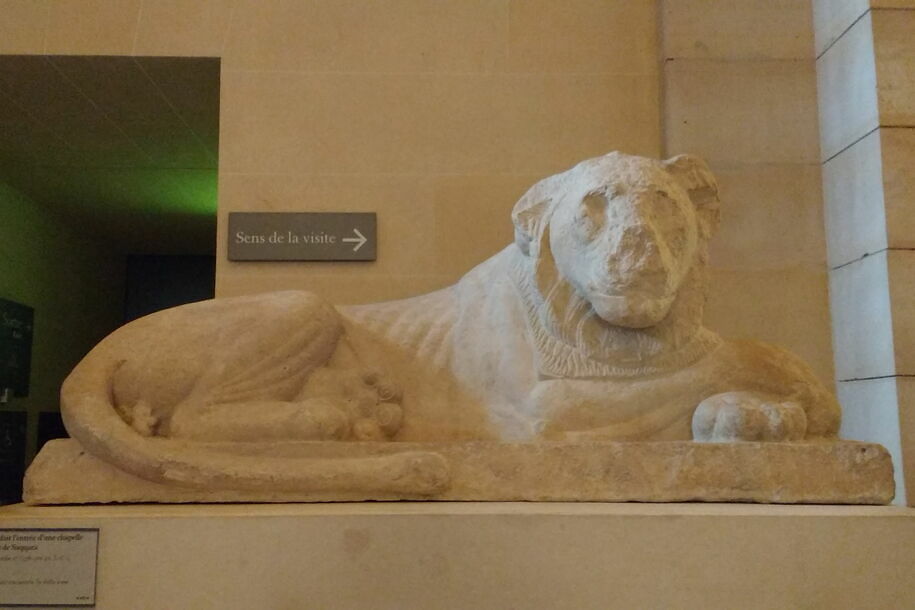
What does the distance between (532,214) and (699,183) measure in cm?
46

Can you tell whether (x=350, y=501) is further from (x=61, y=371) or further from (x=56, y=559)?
(x=61, y=371)

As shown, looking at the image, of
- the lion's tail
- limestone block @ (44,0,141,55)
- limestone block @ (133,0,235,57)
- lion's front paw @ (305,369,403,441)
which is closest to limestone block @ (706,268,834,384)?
lion's front paw @ (305,369,403,441)

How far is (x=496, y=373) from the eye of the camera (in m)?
2.29

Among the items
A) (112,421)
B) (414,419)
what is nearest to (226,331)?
(112,421)

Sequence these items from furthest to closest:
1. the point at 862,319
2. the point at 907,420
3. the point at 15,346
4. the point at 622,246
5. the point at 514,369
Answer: the point at 15,346 < the point at 862,319 < the point at 907,420 < the point at 514,369 < the point at 622,246

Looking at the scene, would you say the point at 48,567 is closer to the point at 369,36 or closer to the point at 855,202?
the point at 369,36

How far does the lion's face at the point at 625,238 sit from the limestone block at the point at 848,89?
4.51 ft

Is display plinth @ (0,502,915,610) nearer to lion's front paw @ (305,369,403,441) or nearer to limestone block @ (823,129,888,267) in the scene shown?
lion's front paw @ (305,369,403,441)

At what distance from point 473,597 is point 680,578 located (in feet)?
1.40

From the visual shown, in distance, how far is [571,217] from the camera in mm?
2174

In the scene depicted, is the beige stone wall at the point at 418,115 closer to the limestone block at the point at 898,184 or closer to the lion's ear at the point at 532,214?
the limestone block at the point at 898,184

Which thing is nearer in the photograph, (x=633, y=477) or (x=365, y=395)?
(x=633, y=477)

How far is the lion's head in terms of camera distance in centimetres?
209

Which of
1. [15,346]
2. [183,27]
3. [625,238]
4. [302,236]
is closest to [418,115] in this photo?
[302,236]
